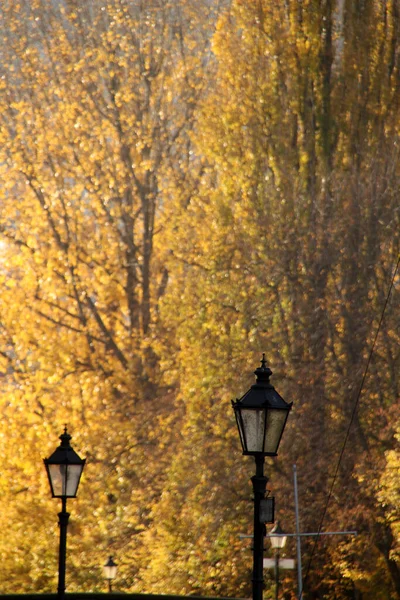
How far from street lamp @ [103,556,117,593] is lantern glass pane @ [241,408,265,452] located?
17565 mm

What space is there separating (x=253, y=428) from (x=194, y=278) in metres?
19.1

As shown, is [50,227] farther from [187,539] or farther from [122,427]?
[187,539]

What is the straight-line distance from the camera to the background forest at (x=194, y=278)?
81.7 feet

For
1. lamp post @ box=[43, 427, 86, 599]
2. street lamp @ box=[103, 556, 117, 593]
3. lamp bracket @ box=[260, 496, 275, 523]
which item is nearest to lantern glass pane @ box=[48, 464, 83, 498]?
lamp post @ box=[43, 427, 86, 599]

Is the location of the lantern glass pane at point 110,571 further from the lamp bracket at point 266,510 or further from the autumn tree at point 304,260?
the lamp bracket at point 266,510

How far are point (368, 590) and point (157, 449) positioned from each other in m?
6.35

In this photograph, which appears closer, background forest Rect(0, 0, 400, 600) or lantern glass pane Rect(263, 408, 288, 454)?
lantern glass pane Rect(263, 408, 288, 454)

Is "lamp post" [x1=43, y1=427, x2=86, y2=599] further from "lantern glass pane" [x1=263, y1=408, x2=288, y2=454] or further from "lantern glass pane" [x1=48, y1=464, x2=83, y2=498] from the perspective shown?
"lantern glass pane" [x1=263, y1=408, x2=288, y2=454]

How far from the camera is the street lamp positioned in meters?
26.3

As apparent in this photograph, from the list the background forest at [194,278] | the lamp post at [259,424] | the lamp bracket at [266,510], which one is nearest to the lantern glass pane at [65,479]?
the lamp bracket at [266,510]

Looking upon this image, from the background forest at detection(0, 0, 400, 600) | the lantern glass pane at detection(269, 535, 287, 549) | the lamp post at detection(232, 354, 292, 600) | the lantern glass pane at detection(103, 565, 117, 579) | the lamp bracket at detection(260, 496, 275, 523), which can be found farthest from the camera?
the lantern glass pane at detection(103, 565, 117, 579)

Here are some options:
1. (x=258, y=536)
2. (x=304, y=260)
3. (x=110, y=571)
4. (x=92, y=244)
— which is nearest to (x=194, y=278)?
(x=304, y=260)

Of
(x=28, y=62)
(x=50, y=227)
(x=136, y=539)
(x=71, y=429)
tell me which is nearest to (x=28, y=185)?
(x=50, y=227)

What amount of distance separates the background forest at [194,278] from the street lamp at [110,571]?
16.6 inches
